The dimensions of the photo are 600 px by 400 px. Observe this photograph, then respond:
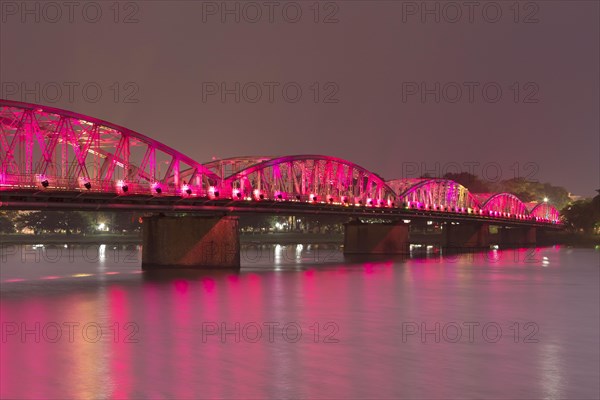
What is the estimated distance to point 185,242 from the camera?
8188 cm

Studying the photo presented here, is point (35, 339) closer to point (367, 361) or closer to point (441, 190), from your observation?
point (367, 361)

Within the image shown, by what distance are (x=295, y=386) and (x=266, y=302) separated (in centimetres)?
2671

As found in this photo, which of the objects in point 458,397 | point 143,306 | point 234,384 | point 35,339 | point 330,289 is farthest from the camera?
point 330,289

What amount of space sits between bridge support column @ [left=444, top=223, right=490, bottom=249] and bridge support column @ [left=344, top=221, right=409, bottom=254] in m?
39.1

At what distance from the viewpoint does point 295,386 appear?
29578mm

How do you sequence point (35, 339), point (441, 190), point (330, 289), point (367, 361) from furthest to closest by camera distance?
point (441, 190), point (330, 289), point (35, 339), point (367, 361)

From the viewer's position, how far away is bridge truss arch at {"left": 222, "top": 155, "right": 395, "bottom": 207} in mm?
96688

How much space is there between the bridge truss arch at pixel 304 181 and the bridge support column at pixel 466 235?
3317 cm

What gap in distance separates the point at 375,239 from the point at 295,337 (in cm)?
8576

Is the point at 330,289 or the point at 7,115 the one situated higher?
the point at 7,115

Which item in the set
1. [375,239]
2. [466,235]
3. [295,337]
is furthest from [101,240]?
[295,337]

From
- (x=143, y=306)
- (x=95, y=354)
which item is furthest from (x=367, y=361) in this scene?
(x=143, y=306)

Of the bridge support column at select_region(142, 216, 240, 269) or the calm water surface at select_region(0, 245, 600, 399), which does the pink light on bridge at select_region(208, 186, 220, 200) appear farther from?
the calm water surface at select_region(0, 245, 600, 399)

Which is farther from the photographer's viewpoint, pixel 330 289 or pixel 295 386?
pixel 330 289
